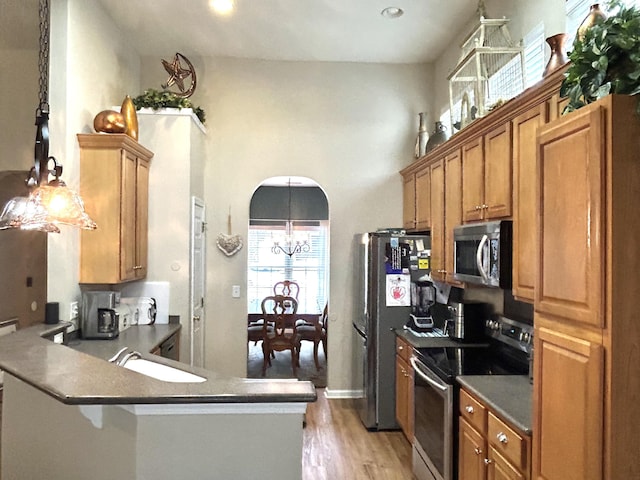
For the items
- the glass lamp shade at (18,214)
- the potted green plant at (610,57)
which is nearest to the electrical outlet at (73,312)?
the glass lamp shade at (18,214)

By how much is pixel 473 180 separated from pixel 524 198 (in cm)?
74

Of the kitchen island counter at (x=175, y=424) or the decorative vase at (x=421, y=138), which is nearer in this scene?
the kitchen island counter at (x=175, y=424)

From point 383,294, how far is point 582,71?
2804 millimetres

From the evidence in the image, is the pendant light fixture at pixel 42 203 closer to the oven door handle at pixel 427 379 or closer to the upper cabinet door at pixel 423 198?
the oven door handle at pixel 427 379

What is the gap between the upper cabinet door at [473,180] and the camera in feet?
10.4

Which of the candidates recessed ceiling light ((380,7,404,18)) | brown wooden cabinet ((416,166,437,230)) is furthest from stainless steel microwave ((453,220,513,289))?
recessed ceiling light ((380,7,404,18))

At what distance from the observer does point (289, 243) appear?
28.6ft

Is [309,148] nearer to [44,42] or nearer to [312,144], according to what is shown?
[312,144]

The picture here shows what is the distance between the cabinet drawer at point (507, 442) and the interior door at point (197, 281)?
2896 mm

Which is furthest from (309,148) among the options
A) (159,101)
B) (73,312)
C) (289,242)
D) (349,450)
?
(289,242)

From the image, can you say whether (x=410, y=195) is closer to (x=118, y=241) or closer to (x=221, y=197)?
(x=221, y=197)

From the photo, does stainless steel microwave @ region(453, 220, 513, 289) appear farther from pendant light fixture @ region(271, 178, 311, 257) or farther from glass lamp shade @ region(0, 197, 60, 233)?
pendant light fixture @ region(271, 178, 311, 257)

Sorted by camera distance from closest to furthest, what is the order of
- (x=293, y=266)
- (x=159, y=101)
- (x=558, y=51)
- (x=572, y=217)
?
(x=572, y=217), (x=558, y=51), (x=159, y=101), (x=293, y=266)

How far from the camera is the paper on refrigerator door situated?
168 inches
